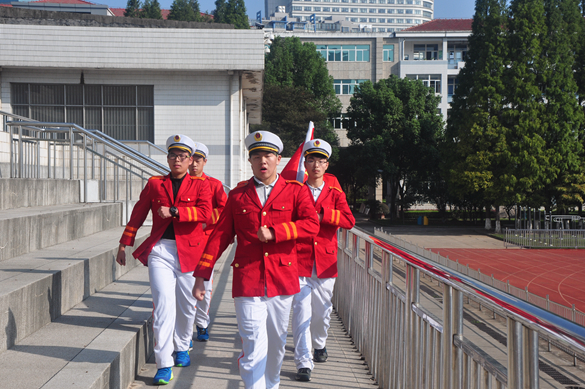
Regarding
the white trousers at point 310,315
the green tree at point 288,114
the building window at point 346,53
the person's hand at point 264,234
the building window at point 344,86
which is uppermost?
the building window at point 346,53

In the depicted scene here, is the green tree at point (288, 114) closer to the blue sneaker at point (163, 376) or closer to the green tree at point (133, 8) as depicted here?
the green tree at point (133, 8)

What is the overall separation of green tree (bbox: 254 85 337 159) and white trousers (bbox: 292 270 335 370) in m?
43.4

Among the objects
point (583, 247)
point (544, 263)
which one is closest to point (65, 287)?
point (544, 263)

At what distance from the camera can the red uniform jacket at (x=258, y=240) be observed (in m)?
3.95

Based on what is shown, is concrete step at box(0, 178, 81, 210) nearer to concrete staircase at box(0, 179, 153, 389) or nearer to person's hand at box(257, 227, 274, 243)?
concrete staircase at box(0, 179, 153, 389)

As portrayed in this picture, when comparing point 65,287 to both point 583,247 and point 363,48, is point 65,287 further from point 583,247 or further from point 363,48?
point 363,48

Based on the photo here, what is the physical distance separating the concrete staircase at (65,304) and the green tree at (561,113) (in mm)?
37995

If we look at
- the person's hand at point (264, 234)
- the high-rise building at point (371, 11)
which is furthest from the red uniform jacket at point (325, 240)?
the high-rise building at point (371, 11)

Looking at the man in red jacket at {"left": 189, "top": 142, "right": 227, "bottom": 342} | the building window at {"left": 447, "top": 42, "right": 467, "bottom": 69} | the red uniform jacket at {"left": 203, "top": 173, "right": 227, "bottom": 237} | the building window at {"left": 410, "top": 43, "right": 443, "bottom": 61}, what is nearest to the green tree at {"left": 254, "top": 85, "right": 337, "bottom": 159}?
the building window at {"left": 410, "top": 43, "right": 443, "bottom": 61}

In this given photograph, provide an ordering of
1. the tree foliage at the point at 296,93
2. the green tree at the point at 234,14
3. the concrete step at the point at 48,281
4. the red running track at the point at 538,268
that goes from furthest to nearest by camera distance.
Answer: the green tree at the point at 234,14 < the tree foliage at the point at 296,93 < the red running track at the point at 538,268 < the concrete step at the point at 48,281

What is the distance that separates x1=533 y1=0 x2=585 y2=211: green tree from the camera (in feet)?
131

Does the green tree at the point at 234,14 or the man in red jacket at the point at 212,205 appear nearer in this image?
the man in red jacket at the point at 212,205

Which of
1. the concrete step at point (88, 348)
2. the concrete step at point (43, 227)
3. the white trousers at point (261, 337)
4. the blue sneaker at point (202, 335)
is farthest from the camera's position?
the blue sneaker at point (202, 335)

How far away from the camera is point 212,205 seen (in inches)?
226
